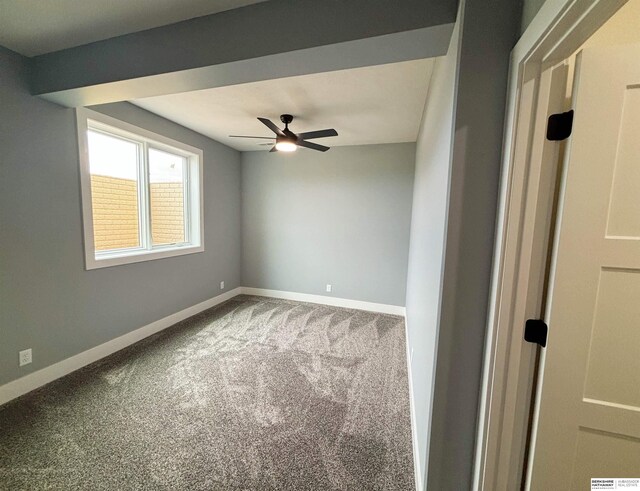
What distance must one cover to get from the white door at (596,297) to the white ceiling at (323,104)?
1.33 metres

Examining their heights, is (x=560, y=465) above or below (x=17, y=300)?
below

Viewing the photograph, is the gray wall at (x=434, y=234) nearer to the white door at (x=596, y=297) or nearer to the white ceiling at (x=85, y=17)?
the white door at (x=596, y=297)

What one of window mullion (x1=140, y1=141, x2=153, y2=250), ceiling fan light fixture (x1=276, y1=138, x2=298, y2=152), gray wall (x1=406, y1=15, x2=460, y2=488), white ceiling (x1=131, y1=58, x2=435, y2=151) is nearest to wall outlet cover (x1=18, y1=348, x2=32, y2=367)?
window mullion (x1=140, y1=141, x2=153, y2=250)

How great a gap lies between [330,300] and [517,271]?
355 cm

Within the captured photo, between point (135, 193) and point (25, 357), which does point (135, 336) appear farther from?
point (135, 193)

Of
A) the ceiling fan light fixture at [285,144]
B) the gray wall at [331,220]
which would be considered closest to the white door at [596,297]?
the ceiling fan light fixture at [285,144]

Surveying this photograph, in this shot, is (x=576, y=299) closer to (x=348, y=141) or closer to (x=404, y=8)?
(x=404, y=8)

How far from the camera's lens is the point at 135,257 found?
112 inches

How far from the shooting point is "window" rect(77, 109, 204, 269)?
8.14 ft

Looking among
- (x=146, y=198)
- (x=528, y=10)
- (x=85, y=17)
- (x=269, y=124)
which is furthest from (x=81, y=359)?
(x=528, y=10)

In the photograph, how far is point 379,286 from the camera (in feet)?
13.4

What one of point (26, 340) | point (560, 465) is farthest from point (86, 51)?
point (560, 465)

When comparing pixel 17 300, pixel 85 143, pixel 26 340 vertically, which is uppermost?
pixel 85 143

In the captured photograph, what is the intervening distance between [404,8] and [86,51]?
2.11 meters
